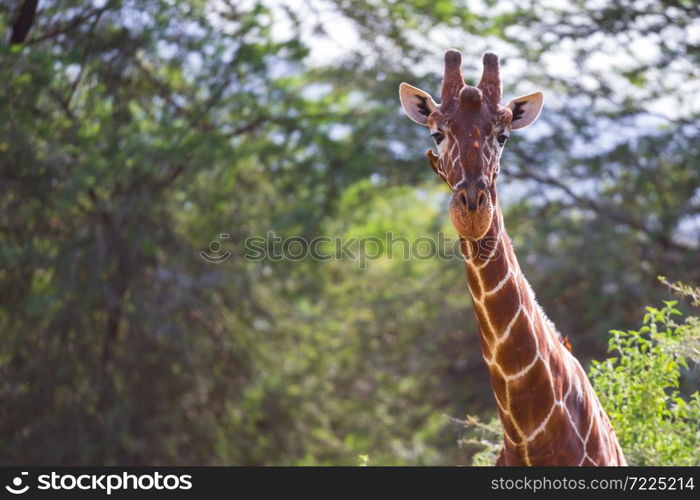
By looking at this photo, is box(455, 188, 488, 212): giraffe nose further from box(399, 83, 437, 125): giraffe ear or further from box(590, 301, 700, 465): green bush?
box(590, 301, 700, 465): green bush

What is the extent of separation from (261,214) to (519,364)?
12218 mm

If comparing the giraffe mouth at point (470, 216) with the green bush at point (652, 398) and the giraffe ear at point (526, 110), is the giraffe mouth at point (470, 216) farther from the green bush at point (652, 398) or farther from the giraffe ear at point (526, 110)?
the green bush at point (652, 398)

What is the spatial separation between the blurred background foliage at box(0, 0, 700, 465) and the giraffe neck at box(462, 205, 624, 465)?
912 centimetres

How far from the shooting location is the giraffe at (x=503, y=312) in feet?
17.5

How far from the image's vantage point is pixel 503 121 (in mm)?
5559

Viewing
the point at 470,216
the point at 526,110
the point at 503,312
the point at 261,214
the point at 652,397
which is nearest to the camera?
the point at 470,216

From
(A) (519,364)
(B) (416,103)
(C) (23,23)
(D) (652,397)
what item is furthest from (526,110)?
(C) (23,23)

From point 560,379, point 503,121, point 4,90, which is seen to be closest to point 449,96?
point 503,121

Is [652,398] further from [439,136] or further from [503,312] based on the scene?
[439,136]

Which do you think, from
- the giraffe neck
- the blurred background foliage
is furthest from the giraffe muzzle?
the blurred background foliage

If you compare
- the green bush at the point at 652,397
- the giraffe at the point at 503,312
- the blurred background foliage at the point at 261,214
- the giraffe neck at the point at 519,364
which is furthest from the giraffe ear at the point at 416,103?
the blurred background foliage at the point at 261,214

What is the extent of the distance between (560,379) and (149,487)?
2511 millimetres

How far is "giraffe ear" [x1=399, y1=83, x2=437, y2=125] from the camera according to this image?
602cm

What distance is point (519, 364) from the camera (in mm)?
5520
